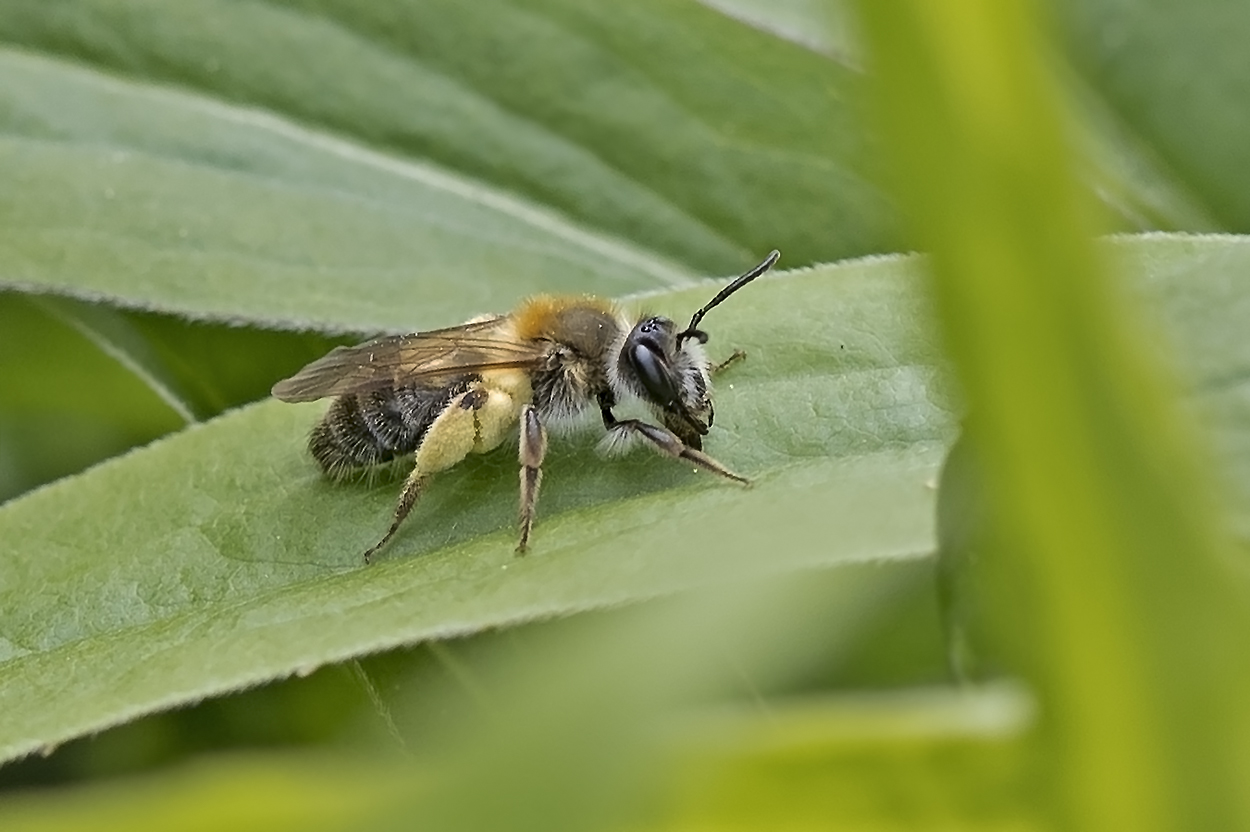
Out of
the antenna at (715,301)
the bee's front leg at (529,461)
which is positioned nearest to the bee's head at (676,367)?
the antenna at (715,301)

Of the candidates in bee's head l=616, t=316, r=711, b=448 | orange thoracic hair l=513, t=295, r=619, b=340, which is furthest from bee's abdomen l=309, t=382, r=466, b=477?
bee's head l=616, t=316, r=711, b=448

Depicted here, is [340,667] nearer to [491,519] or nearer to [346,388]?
[491,519]

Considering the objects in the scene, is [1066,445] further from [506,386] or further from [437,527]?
[506,386]

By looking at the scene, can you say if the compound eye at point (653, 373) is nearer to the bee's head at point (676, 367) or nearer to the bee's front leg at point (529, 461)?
the bee's head at point (676, 367)

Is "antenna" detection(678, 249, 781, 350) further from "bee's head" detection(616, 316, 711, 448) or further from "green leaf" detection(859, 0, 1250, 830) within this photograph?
"green leaf" detection(859, 0, 1250, 830)

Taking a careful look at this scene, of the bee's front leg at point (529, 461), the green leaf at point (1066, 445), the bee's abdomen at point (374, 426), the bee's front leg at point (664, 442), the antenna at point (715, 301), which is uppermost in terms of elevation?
the green leaf at point (1066, 445)

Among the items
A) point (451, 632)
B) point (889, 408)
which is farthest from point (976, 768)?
point (889, 408)

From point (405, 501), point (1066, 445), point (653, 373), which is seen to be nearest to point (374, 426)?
point (405, 501)

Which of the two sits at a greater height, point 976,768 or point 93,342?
point 976,768
